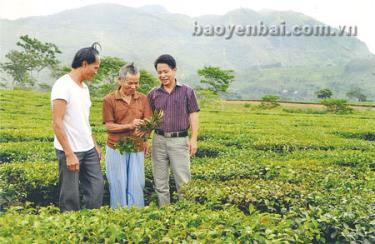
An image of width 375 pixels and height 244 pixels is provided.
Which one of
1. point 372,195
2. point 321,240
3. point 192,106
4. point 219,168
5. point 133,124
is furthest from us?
point 219,168

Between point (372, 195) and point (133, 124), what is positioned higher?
point (133, 124)

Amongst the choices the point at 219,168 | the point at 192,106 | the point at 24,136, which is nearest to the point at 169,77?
the point at 192,106

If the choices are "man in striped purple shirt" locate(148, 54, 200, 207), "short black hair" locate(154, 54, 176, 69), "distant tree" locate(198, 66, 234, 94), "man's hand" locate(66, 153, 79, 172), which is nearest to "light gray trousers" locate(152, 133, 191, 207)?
"man in striped purple shirt" locate(148, 54, 200, 207)

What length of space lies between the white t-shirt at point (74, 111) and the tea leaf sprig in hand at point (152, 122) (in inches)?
25.7

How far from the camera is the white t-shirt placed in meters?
4.43

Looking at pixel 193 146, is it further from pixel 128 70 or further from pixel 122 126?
pixel 128 70

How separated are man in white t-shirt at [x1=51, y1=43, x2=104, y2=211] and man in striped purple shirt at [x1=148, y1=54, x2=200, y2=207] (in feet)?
3.11

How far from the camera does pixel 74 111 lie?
14.9ft

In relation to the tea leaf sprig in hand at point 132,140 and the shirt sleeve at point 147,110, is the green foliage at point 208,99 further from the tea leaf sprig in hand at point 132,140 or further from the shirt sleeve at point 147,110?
the tea leaf sprig in hand at point 132,140

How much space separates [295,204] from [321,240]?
787mm

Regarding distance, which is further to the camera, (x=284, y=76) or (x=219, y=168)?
(x=284, y=76)

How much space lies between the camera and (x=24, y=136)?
11.3 metres

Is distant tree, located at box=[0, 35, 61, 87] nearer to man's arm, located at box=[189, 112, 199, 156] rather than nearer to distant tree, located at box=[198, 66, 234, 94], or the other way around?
distant tree, located at box=[198, 66, 234, 94]

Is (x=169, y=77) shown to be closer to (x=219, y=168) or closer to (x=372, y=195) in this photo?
(x=219, y=168)
